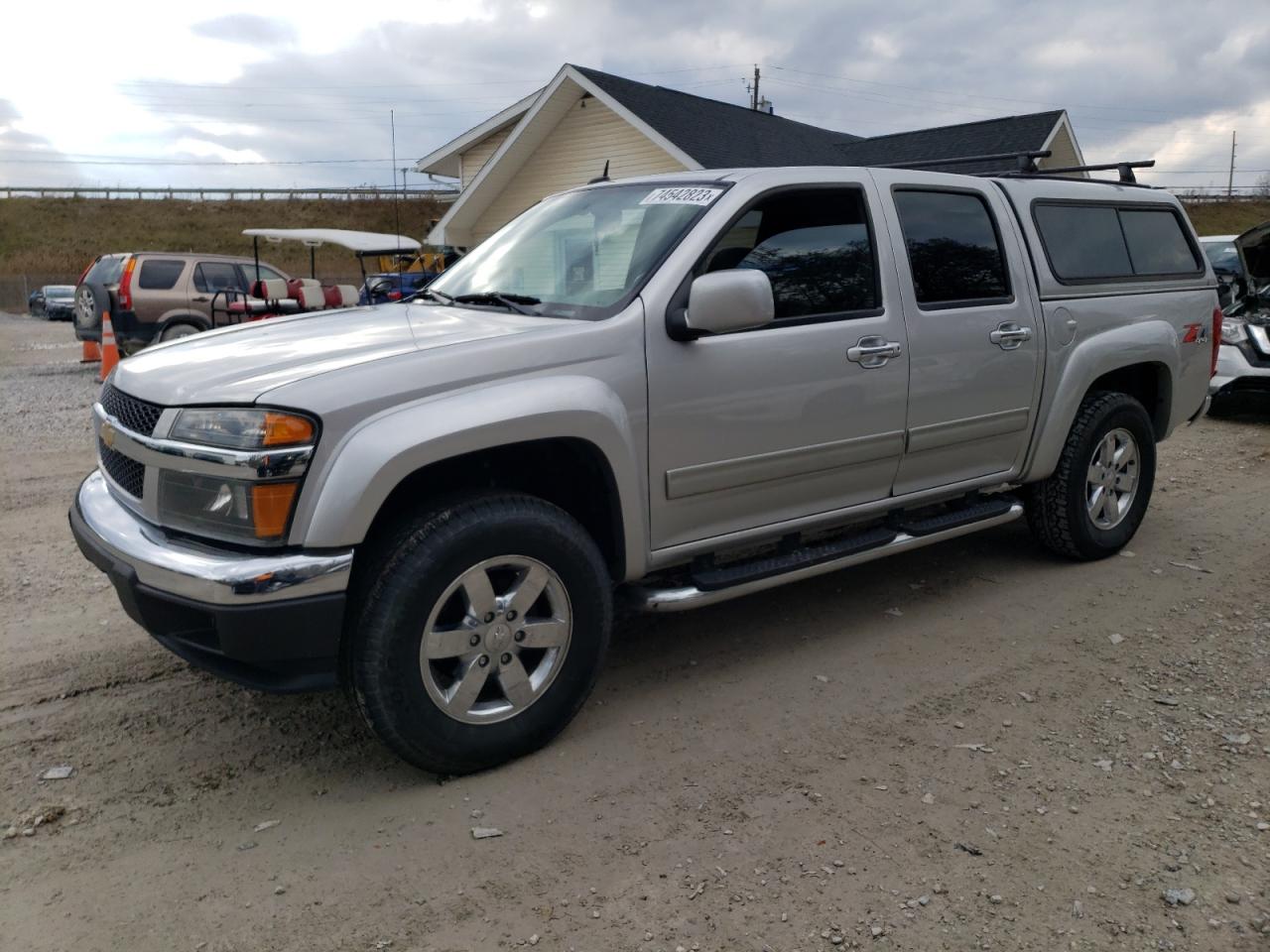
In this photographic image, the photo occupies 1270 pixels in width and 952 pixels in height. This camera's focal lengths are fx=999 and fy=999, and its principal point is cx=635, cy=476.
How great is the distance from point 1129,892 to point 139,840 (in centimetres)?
268

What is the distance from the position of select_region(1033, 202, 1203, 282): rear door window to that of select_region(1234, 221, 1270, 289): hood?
542 centimetres

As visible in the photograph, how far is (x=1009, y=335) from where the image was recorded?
175 inches

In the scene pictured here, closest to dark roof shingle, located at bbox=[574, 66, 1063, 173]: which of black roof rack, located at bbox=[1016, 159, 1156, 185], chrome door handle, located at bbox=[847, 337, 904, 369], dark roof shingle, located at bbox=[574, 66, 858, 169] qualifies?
dark roof shingle, located at bbox=[574, 66, 858, 169]

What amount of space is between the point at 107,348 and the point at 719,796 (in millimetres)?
11839

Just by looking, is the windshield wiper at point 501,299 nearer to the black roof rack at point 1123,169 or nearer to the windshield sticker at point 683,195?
the windshield sticker at point 683,195

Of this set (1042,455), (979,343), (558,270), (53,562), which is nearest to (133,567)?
(558,270)

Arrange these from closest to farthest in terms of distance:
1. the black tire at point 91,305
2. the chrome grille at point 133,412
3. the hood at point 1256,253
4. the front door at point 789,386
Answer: the chrome grille at point 133,412, the front door at point 789,386, the hood at point 1256,253, the black tire at point 91,305

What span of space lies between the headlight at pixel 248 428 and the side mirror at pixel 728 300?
50.7 inches

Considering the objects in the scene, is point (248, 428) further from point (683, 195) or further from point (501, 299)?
point (683, 195)

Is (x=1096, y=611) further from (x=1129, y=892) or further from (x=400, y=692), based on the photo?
(x=400, y=692)

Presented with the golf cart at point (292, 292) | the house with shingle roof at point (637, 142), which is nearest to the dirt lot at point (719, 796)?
the golf cart at point (292, 292)

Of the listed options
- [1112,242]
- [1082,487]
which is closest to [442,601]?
[1082,487]

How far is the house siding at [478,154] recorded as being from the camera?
798 inches

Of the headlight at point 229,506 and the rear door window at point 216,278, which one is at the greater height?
the rear door window at point 216,278
